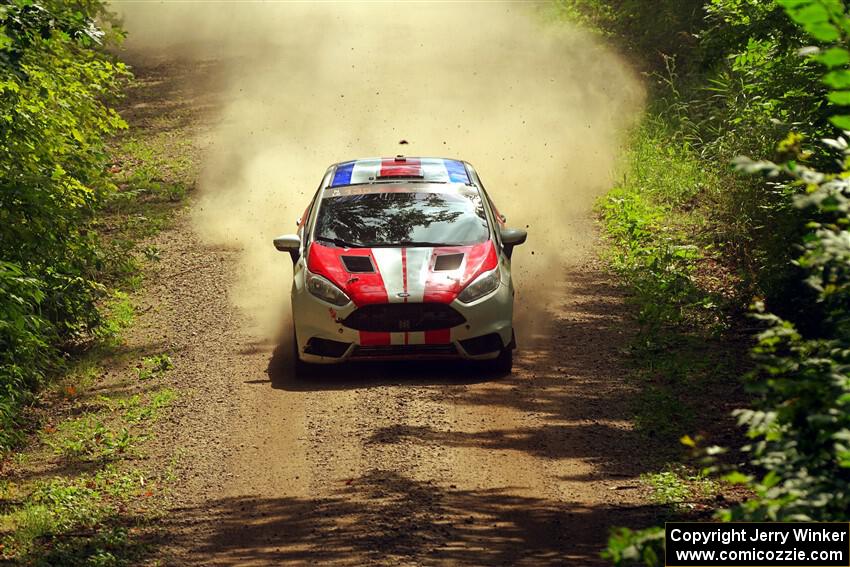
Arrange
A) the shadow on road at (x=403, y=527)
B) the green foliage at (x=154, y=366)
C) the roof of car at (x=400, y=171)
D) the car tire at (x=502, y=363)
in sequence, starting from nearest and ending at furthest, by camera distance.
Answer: the shadow on road at (x=403, y=527)
the car tire at (x=502, y=363)
the green foliage at (x=154, y=366)
the roof of car at (x=400, y=171)

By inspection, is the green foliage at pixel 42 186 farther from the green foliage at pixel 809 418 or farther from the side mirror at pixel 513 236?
the green foliage at pixel 809 418

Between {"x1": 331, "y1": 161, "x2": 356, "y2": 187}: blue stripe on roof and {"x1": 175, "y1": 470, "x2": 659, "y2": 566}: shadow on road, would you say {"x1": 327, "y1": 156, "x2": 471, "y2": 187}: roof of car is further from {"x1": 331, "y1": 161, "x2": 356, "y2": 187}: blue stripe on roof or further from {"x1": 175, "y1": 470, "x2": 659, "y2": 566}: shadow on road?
{"x1": 175, "y1": 470, "x2": 659, "y2": 566}: shadow on road

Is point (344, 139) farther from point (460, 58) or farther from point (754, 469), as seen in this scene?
point (754, 469)

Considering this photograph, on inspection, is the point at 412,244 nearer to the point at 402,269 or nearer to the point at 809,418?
the point at 402,269

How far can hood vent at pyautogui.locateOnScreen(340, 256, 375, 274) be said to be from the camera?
11.8 m

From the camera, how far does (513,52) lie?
3234 cm

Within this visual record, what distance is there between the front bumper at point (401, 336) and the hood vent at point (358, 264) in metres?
0.48

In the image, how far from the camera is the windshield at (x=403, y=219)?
12297mm

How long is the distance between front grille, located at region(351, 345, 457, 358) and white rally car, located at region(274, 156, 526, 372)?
0.03ft

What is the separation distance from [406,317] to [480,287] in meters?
0.84

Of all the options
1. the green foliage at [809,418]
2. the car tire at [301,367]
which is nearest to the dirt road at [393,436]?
the car tire at [301,367]

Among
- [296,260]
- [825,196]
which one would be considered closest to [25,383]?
[296,260]

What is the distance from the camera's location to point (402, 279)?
11.6 m

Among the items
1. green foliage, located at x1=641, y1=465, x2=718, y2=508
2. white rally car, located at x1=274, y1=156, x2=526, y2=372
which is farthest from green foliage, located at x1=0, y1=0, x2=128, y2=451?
green foliage, located at x1=641, y1=465, x2=718, y2=508
